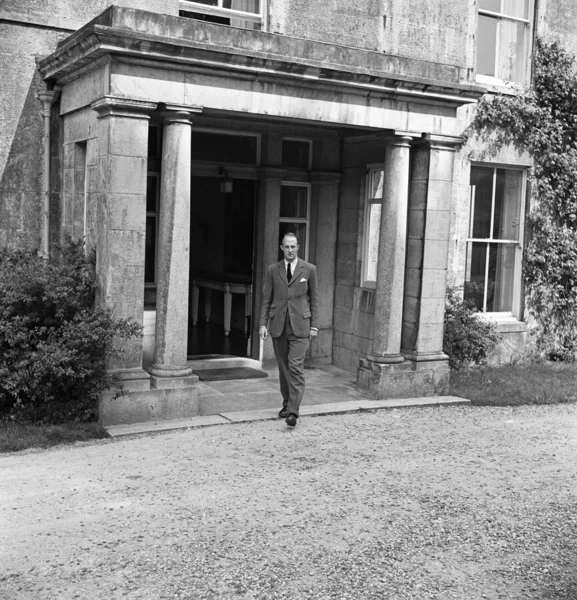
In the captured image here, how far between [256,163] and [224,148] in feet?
1.80

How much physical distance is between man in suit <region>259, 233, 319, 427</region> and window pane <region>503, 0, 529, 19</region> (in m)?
6.87

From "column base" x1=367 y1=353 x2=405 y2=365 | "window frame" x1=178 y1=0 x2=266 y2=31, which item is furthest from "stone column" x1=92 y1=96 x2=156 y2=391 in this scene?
"column base" x1=367 y1=353 x2=405 y2=365

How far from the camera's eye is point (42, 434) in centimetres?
822

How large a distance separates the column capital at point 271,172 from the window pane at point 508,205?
3.67m

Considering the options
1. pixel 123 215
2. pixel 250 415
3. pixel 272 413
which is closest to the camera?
pixel 123 215

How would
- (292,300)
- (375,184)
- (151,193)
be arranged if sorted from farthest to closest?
(375,184) < (151,193) < (292,300)

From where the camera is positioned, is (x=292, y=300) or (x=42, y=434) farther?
(x=292, y=300)

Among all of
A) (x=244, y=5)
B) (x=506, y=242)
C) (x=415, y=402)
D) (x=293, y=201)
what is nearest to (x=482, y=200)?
(x=506, y=242)

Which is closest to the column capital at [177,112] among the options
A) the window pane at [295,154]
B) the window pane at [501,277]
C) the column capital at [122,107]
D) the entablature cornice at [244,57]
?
the column capital at [122,107]

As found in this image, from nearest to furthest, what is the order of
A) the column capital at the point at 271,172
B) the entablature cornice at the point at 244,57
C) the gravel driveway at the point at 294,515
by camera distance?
the gravel driveway at the point at 294,515
the entablature cornice at the point at 244,57
the column capital at the point at 271,172

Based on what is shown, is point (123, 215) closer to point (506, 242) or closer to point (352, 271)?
point (352, 271)

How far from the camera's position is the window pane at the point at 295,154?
1259cm

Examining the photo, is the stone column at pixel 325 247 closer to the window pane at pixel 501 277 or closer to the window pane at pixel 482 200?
the window pane at pixel 482 200

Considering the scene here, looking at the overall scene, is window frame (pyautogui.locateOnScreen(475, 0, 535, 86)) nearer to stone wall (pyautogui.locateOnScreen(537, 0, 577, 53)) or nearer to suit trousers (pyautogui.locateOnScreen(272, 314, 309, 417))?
stone wall (pyautogui.locateOnScreen(537, 0, 577, 53))
